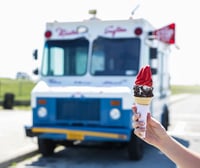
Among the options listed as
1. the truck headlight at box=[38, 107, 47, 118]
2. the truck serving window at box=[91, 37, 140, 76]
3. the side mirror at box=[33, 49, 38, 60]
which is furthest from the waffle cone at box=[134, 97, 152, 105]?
the side mirror at box=[33, 49, 38, 60]

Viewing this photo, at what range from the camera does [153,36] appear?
9852mm

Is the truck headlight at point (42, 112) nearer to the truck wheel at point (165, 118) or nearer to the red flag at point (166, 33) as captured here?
the red flag at point (166, 33)

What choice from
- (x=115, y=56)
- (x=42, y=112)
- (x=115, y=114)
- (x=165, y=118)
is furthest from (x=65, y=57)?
(x=165, y=118)

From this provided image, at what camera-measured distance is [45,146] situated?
992cm

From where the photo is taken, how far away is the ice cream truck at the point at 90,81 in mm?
9000

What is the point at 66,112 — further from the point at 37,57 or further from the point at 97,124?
the point at 37,57

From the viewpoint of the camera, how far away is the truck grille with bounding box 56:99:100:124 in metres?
9.16

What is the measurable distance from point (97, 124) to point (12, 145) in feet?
8.06

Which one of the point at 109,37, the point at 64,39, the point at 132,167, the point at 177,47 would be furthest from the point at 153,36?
the point at 177,47

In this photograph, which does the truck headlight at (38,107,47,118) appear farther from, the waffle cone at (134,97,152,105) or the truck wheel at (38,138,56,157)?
the waffle cone at (134,97,152,105)

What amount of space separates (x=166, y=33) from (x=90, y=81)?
220cm

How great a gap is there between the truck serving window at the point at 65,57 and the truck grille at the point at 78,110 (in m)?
0.80

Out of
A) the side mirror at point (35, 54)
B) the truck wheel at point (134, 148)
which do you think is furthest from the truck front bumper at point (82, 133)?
the side mirror at point (35, 54)

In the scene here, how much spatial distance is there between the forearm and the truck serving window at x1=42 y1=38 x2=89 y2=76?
7865mm
